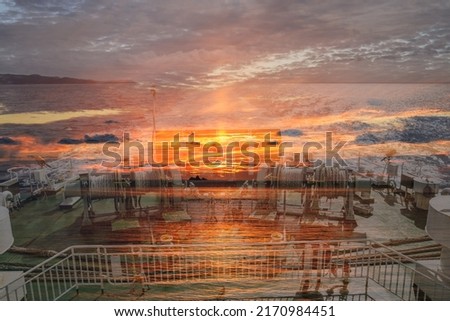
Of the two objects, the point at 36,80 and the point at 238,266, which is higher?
the point at 36,80

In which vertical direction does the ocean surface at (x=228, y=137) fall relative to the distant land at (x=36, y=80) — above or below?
below

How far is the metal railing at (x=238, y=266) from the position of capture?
1.75 m

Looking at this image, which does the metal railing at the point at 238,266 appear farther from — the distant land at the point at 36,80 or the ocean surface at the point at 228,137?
the distant land at the point at 36,80

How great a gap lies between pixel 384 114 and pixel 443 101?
10.6 inches

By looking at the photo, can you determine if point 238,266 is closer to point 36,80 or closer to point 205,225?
point 205,225

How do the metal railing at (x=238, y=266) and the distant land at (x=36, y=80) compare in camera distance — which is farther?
the metal railing at (x=238, y=266)

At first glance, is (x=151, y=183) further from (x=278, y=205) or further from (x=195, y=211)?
(x=278, y=205)

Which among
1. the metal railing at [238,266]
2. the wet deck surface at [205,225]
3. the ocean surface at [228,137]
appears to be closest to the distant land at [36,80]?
the ocean surface at [228,137]

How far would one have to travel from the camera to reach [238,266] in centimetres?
176

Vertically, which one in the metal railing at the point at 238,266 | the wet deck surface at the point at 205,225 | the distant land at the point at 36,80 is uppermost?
the distant land at the point at 36,80

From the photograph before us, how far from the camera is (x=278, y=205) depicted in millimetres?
1740

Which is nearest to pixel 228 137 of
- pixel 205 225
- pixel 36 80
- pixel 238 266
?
pixel 205 225

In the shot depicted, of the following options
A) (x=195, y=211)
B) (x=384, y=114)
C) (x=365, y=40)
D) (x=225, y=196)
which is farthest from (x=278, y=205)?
(x=365, y=40)

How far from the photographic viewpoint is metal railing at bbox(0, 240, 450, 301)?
1.75 metres
